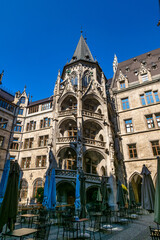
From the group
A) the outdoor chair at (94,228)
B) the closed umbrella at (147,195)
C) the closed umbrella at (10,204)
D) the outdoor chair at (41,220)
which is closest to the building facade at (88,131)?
the outdoor chair at (41,220)

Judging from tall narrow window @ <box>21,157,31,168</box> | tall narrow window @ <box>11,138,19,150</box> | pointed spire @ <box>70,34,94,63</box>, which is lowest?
tall narrow window @ <box>21,157,31,168</box>

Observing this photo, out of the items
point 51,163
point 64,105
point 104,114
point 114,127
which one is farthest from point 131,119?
point 51,163

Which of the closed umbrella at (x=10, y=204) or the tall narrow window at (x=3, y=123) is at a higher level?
the tall narrow window at (x=3, y=123)

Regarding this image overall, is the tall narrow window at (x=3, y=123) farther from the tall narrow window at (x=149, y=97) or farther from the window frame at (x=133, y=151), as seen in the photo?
the tall narrow window at (x=149, y=97)

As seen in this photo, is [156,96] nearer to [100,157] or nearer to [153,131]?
[153,131]

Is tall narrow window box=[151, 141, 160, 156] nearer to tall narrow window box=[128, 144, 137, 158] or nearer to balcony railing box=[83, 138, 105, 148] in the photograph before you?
tall narrow window box=[128, 144, 137, 158]

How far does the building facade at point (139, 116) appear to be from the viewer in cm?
2244

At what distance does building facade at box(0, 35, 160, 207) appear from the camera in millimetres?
20672

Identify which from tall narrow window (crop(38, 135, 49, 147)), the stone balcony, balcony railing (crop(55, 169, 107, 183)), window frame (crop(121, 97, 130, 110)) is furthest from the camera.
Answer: window frame (crop(121, 97, 130, 110))

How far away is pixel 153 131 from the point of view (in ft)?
75.7

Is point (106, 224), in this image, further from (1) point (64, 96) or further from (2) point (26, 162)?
(2) point (26, 162)

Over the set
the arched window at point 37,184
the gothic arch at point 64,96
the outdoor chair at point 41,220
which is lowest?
the outdoor chair at point 41,220

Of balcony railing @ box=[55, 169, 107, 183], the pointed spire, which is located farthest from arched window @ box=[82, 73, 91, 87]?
balcony railing @ box=[55, 169, 107, 183]

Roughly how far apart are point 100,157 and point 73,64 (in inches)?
732
